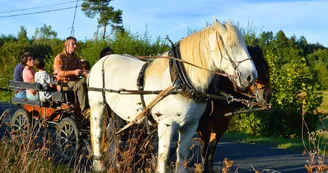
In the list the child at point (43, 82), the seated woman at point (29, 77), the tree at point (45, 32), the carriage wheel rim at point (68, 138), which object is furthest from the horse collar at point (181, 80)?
the tree at point (45, 32)

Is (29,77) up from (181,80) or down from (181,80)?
up

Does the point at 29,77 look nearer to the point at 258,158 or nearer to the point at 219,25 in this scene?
the point at 258,158

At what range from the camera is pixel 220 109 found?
20.6 ft

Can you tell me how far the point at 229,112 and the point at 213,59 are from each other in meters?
1.35

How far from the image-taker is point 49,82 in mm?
8148

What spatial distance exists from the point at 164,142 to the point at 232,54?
3.68ft

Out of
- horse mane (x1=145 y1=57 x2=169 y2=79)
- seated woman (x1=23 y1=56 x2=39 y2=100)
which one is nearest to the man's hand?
seated woman (x1=23 y1=56 x2=39 y2=100)

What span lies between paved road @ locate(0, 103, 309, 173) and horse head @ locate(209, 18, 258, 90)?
2602 mm

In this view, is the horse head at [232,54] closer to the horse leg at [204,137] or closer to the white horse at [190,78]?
the white horse at [190,78]

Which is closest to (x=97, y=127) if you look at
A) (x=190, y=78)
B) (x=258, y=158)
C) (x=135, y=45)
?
(x=190, y=78)

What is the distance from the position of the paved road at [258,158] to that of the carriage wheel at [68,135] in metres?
2.12

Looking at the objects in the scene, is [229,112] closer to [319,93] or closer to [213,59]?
[213,59]

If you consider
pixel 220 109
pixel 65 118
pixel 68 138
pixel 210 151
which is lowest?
pixel 210 151

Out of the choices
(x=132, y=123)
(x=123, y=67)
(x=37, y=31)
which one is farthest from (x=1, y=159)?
(x=37, y=31)
